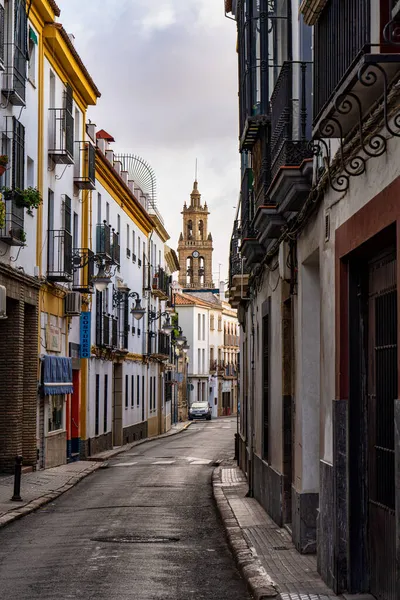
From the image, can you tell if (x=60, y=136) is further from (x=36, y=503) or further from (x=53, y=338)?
(x=36, y=503)

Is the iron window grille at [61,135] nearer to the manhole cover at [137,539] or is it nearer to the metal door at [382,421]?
the manhole cover at [137,539]

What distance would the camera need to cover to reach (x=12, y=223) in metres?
20.9

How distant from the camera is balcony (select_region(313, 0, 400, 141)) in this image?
6.64 m

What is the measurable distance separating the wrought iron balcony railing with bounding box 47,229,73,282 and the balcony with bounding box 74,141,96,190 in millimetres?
3017

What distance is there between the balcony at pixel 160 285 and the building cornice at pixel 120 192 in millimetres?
2829

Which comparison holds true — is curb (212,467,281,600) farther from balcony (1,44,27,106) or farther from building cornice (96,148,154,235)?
building cornice (96,148,154,235)

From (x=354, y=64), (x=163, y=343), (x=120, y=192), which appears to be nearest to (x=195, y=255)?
(x=163, y=343)

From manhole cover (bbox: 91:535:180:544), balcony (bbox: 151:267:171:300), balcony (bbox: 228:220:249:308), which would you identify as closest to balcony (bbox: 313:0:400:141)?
manhole cover (bbox: 91:535:180:544)

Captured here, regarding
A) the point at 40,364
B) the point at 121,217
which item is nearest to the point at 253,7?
the point at 40,364

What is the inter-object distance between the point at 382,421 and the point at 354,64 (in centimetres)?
294

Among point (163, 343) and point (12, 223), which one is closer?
point (12, 223)

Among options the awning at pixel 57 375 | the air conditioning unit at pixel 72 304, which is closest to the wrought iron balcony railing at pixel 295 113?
the awning at pixel 57 375

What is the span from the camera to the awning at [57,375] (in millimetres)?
25197

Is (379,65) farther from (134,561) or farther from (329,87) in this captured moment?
(134,561)
